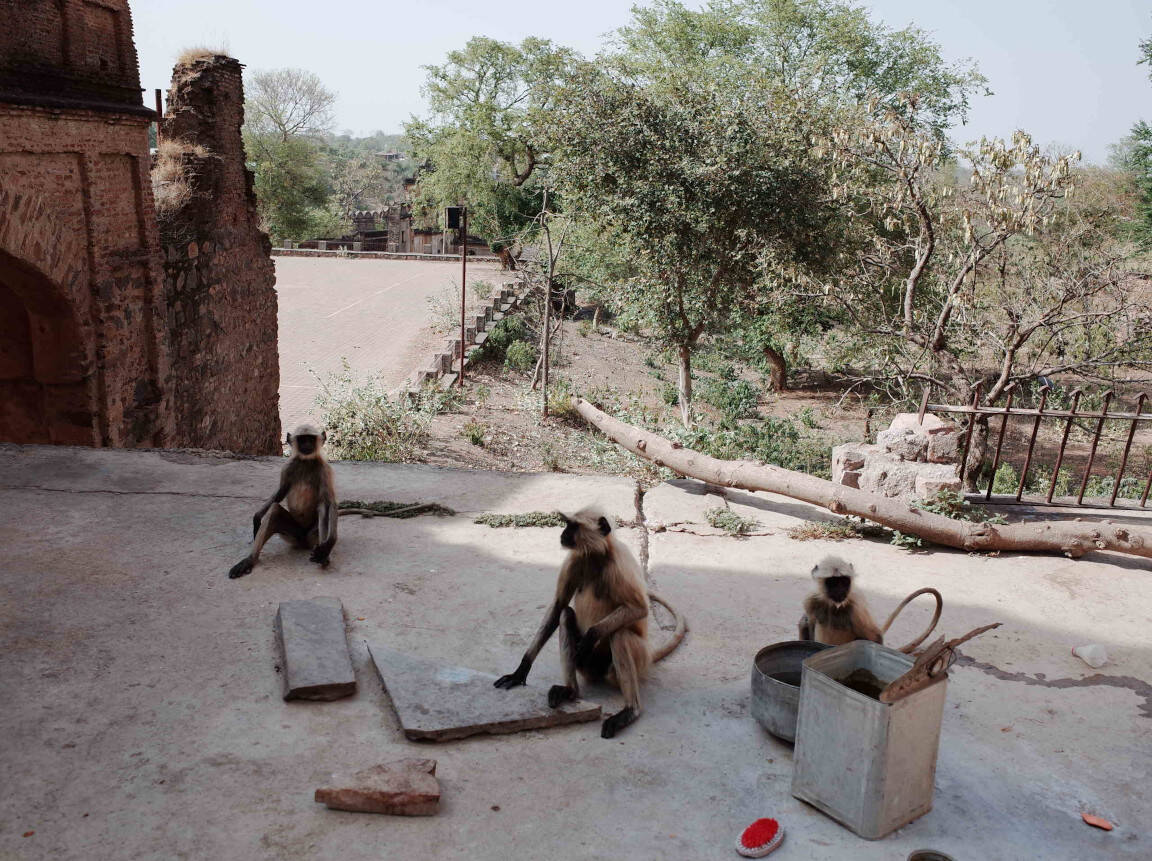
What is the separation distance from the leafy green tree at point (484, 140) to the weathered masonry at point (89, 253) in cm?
2504

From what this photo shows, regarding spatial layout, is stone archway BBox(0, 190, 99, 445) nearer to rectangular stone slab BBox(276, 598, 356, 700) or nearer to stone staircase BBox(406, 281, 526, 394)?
rectangular stone slab BBox(276, 598, 356, 700)

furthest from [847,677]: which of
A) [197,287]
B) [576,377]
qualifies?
[576,377]

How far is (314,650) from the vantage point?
14.7 feet

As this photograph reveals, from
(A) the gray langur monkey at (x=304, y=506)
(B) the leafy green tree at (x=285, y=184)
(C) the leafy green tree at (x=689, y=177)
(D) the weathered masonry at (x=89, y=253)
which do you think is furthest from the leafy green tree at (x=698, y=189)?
(B) the leafy green tree at (x=285, y=184)

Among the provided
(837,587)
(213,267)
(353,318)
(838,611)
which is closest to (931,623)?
(838,611)

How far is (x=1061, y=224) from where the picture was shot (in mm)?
22688

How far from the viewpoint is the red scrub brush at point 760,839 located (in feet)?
10.5

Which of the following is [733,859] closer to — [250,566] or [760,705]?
[760,705]

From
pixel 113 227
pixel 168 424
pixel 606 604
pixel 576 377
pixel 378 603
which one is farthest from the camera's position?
pixel 576 377

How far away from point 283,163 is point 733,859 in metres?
48.9

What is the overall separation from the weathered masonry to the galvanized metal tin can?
7948 millimetres

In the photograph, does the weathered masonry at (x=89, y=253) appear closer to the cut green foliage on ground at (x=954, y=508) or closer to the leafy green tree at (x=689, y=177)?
the leafy green tree at (x=689, y=177)

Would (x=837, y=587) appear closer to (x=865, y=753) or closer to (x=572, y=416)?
(x=865, y=753)

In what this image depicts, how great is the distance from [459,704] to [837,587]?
1862 mm
